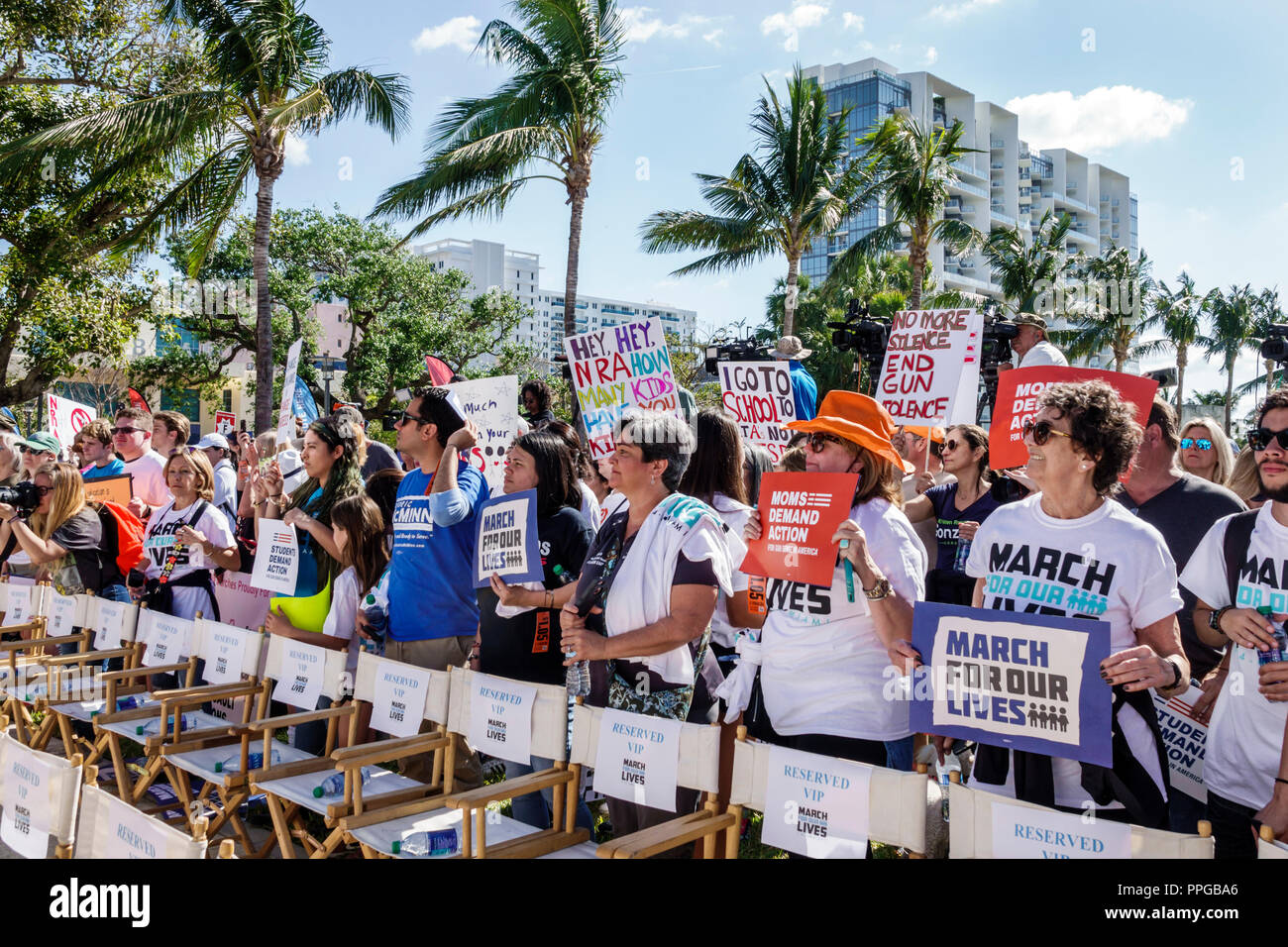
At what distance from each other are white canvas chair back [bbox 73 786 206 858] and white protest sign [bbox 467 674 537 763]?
1.17 metres

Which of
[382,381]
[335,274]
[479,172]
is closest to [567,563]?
[479,172]

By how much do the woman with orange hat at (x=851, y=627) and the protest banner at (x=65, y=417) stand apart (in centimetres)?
781

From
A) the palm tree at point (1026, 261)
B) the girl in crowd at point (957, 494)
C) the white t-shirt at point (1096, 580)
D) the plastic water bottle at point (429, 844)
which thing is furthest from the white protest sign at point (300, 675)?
the palm tree at point (1026, 261)

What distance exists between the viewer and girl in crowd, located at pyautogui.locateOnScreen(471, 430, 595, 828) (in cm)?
362

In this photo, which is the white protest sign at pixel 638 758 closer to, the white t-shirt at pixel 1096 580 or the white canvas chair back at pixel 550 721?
the white canvas chair back at pixel 550 721

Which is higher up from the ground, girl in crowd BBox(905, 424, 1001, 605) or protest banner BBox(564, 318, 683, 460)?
protest banner BBox(564, 318, 683, 460)

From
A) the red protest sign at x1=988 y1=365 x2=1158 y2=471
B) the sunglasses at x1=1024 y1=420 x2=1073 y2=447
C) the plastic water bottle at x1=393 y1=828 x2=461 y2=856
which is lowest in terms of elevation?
the plastic water bottle at x1=393 y1=828 x2=461 y2=856

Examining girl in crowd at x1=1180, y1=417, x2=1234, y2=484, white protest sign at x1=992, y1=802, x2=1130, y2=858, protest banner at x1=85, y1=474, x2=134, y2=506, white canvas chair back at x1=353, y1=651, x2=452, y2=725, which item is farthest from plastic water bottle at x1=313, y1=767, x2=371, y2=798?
girl in crowd at x1=1180, y1=417, x2=1234, y2=484

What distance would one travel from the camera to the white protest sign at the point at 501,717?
132 inches

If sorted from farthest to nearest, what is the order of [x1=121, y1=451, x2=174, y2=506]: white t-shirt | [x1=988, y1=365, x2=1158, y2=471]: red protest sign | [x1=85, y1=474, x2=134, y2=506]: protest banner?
[x1=121, y1=451, x2=174, y2=506]: white t-shirt, [x1=85, y1=474, x2=134, y2=506]: protest banner, [x1=988, y1=365, x2=1158, y2=471]: red protest sign

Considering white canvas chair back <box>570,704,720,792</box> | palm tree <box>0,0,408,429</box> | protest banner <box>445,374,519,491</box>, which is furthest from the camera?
palm tree <box>0,0,408,429</box>

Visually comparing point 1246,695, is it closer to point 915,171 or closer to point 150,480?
point 150,480

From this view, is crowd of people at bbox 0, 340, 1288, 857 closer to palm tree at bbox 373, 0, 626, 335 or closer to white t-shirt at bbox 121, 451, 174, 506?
white t-shirt at bbox 121, 451, 174, 506

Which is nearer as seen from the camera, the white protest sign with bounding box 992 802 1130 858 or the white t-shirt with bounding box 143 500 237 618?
the white protest sign with bounding box 992 802 1130 858
